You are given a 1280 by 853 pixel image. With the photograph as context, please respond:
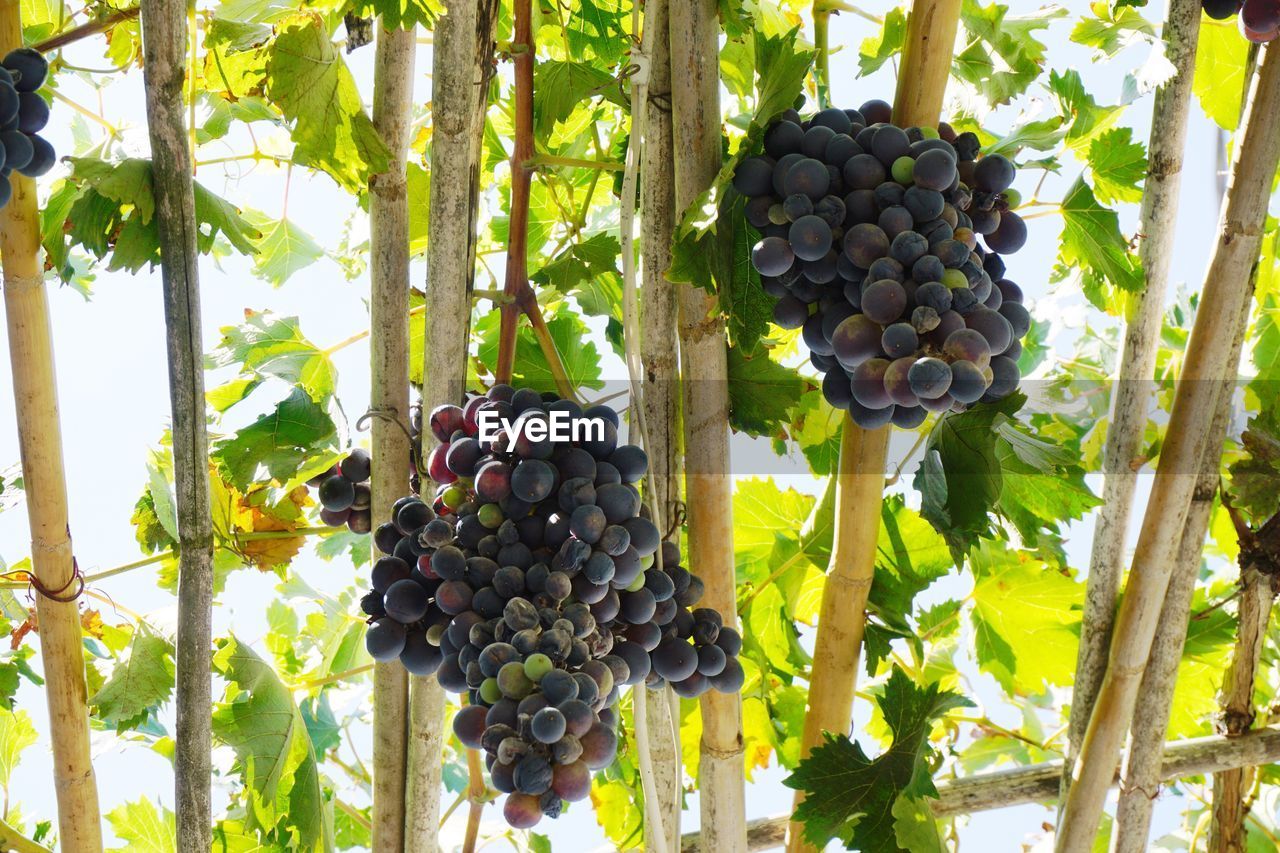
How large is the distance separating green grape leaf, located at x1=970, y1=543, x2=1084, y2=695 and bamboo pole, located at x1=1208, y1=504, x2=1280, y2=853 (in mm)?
165

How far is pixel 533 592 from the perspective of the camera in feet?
2.20

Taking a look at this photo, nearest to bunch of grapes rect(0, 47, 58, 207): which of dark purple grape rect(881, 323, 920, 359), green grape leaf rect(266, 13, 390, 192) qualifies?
green grape leaf rect(266, 13, 390, 192)

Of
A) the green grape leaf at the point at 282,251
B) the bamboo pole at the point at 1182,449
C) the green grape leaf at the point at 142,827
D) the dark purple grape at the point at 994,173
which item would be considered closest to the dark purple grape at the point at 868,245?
A: the dark purple grape at the point at 994,173

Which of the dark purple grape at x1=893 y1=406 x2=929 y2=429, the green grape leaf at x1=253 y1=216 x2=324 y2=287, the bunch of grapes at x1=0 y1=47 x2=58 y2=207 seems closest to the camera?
the dark purple grape at x1=893 y1=406 x2=929 y2=429

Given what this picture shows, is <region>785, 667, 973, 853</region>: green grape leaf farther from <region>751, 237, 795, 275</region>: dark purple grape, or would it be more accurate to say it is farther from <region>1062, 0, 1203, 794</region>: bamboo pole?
<region>751, 237, 795, 275</region>: dark purple grape

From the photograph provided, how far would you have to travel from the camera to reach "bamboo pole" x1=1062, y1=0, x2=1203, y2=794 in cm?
98

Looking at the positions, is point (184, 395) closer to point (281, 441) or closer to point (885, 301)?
point (281, 441)

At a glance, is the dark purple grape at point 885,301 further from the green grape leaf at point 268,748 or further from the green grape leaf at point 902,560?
the green grape leaf at point 268,748

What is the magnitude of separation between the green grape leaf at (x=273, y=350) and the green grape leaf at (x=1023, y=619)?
76cm

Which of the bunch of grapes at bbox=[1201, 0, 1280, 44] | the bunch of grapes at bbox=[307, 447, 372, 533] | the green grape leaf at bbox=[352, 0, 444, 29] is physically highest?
the bunch of grapes at bbox=[1201, 0, 1280, 44]

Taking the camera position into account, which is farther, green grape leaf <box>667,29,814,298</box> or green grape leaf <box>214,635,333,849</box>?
green grape leaf <box>214,635,333,849</box>

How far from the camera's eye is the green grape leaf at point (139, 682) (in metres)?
1.07

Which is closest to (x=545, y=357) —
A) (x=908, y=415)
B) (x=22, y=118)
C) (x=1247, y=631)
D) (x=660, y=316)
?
(x=660, y=316)

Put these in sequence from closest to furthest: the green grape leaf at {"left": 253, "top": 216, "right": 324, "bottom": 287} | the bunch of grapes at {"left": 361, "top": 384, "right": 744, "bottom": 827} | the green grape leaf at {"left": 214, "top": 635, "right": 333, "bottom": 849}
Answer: the bunch of grapes at {"left": 361, "top": 384, "right": 744, "bottom": 827} < the green grape leaf at {"left": 214, "top": 635, "right": 333, "bottom": 849} < the green grape leaf at {"left": 253, "top": 216, "right": 324, "bottom": 287}
